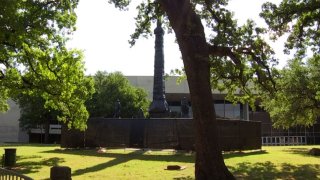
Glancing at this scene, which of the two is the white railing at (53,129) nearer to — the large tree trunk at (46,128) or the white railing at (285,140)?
the large tree trunk at (46,128)

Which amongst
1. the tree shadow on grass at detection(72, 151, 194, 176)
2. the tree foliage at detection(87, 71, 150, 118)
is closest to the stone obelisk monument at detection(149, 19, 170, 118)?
the tree shadow on grass at detection(72, 151, 194, 176)

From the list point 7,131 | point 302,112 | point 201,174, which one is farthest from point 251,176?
point 7,131

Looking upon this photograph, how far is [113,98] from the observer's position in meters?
68.5

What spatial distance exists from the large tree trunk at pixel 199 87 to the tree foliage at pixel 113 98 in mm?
52180

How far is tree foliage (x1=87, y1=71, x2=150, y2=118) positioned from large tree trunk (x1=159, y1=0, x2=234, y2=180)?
52.2 m

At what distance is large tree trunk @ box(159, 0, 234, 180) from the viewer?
13859 mm

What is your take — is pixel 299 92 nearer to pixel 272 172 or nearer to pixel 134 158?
pixel 134 158

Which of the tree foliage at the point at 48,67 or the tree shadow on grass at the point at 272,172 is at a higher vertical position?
the tree foliage at the point at 48,67

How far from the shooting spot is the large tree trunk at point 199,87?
13859 mm

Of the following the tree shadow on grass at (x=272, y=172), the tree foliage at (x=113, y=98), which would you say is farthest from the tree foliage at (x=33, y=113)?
the tree shadow on grass at (x=272, y=172)

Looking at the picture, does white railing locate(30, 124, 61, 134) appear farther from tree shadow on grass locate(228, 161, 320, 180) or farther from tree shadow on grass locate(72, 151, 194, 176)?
tree shadow on grass locate(228, 161, 320, 180)

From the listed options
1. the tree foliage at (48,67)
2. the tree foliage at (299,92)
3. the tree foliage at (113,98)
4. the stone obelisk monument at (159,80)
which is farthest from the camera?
the tree foliage at (113,98)

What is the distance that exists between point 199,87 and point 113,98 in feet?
180

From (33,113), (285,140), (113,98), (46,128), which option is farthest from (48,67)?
(285,140)
